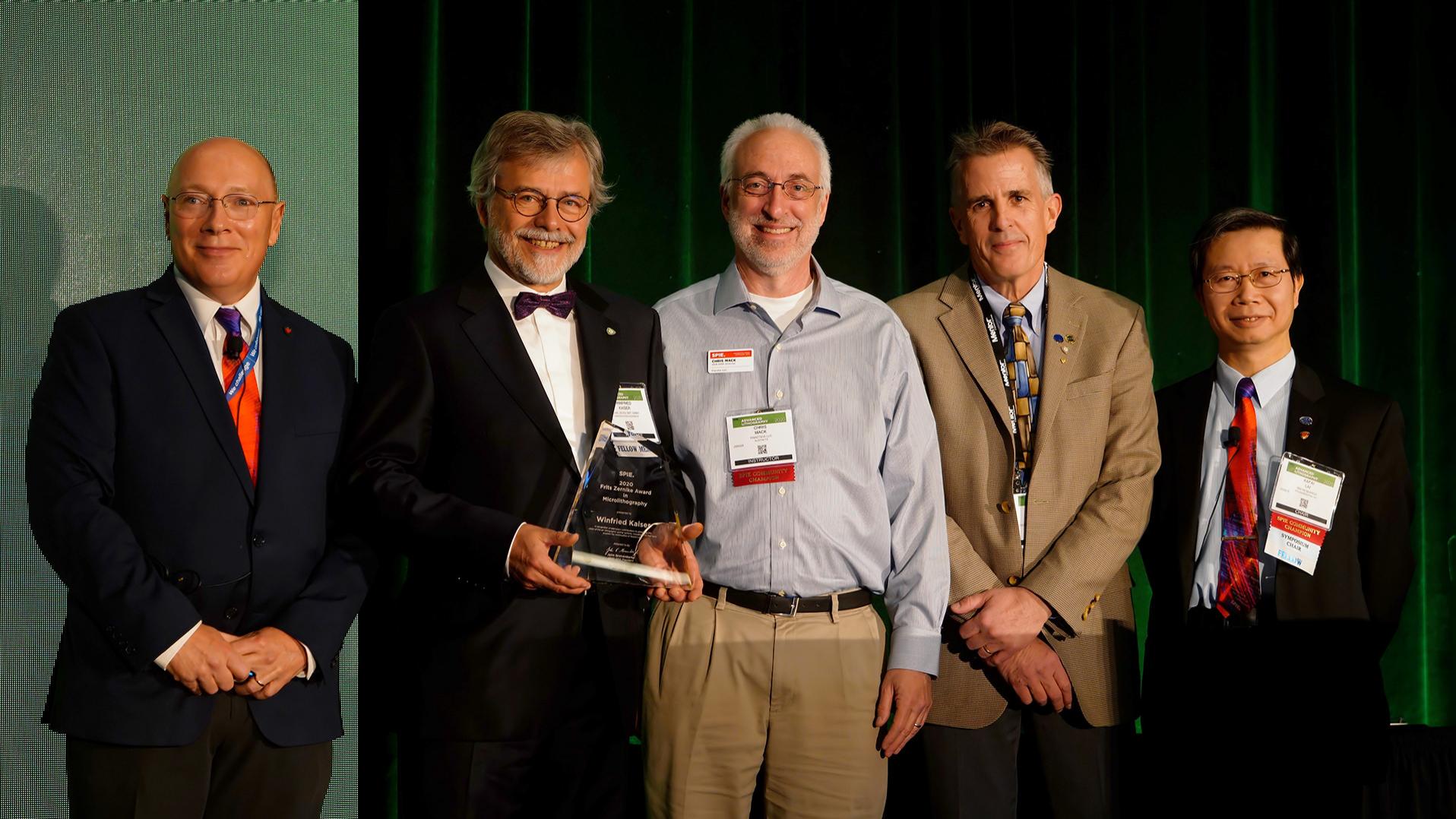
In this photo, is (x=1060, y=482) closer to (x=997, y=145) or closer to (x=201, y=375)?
(x=997, y=145)

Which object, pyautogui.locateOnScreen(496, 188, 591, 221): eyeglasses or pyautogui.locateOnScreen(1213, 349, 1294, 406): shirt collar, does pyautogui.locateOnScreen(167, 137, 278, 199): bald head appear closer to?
pyautogui.locateOnScreen(496, 188, 591, 221): eyeglasses

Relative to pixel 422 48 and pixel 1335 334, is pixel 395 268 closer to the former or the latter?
pixel 422 48

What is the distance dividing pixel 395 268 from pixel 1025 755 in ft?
7.39

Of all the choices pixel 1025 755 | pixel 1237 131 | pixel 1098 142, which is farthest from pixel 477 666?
pixel 1237 131

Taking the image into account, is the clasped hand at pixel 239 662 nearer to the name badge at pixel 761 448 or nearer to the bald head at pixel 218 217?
the bald head at pixel 218 217

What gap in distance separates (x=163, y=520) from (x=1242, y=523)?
242cm

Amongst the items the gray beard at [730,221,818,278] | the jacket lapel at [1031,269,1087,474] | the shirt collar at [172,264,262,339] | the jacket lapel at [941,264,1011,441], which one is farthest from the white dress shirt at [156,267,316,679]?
the jacket lapel at [1031,269,1087,474]

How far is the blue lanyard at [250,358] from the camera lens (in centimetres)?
219

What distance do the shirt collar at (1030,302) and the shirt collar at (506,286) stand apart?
108cm

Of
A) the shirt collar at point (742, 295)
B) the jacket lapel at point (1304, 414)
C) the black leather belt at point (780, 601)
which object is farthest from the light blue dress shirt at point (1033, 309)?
the black leather belt at point (780, 601)

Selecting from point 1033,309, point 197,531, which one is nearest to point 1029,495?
point 1033,309

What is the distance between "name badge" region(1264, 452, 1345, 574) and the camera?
2.60 meters

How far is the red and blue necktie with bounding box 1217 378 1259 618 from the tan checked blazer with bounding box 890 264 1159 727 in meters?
0.23

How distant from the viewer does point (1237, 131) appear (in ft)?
13.7
